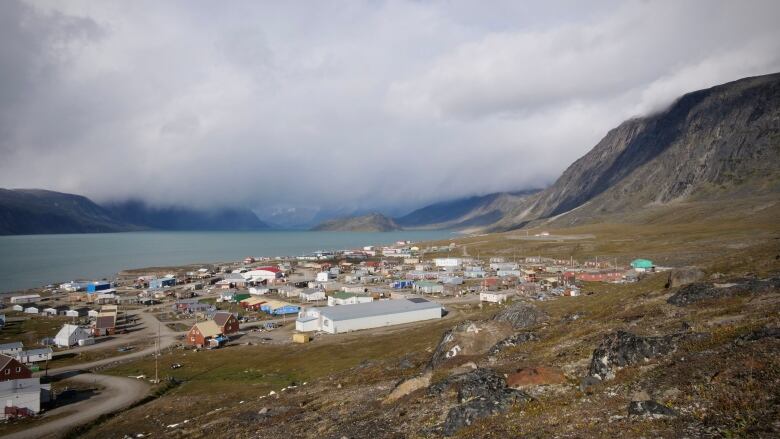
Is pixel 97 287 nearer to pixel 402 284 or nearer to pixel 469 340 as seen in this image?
pixel 402 284

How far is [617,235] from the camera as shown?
199 metres

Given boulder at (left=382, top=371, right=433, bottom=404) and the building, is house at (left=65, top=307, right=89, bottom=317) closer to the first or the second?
the building

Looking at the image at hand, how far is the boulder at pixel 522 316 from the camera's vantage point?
1521 inches

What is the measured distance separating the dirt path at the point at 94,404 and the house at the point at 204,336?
1608cm

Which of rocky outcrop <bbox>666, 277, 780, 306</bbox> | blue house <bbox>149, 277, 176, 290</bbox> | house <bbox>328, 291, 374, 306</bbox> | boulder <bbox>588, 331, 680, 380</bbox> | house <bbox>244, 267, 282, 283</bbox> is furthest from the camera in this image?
house <bbox>244, 267, 282, 283</bbox>

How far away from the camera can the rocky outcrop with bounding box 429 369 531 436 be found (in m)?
16.4

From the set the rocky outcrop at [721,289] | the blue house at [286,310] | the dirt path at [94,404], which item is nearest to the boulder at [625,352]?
the rocky outcrop at [721,289]

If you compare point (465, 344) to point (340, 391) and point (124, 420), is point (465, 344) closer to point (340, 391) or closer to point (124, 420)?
point (340, 391)

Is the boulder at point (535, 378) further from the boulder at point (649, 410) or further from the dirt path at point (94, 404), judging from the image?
the dirt path at point (94, 404)

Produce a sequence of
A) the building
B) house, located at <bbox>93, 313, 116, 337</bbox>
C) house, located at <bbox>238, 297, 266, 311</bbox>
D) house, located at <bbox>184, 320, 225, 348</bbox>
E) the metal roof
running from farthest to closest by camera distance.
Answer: house, located at <bbox>238, 297, 266, 311</bbox> → house, located at <bbox>93, 313, 116, 337</bbox> → the building → the metal roof → house, located at <bbox>184, 320, 225, 348</bbox>

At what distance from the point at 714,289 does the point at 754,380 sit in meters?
18.0

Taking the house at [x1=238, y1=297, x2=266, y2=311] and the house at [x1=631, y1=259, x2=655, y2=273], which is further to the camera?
the house at [x1=631, y1=259, x2=655, y2=273]

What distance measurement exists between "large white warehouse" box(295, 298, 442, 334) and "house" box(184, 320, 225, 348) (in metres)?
12.5

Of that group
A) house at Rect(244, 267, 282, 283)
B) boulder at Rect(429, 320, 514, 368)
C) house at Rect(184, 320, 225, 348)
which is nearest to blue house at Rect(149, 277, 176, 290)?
house at Rect(244, 267, 282, 283)
